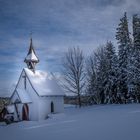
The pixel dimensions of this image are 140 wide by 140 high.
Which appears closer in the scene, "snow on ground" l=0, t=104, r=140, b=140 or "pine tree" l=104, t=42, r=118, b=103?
"snow on ground" l=0, t=104, r=140, b=140

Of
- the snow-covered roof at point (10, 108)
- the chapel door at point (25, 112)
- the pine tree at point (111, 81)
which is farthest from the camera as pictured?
the pine tree at point (111, 81)

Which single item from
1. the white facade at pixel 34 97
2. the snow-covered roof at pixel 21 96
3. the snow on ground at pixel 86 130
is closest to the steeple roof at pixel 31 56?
the white facade at pixel 34 97

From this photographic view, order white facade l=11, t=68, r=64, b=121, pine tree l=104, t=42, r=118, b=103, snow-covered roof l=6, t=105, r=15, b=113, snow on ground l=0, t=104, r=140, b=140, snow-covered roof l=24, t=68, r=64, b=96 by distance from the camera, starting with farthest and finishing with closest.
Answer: pine tree l=104, t=42, r=118, b=103 → snow-covered roof l=24, t=68, r=64, b=96 → snow-covered roof l=6, t=105, r=15, b=113 → white facade l=11, t=68, r=64, b=121 → snow on ground l=0, t=104, r=140, b=140

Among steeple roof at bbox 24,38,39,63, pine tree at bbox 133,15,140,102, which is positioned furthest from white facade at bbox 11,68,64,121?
pine tree at bbox 133,15,140,102

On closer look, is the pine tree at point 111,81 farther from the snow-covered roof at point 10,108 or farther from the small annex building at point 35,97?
the snow-covered roof at point 10,108

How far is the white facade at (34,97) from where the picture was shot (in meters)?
30.8

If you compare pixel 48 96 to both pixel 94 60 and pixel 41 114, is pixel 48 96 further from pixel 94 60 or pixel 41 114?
pixel 94 60

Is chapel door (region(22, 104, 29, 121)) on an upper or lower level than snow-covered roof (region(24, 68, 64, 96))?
lower

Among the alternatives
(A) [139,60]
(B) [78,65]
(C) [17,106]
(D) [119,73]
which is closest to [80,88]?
(B) [78,65]

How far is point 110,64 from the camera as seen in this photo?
4344 cm

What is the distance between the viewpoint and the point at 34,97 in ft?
103

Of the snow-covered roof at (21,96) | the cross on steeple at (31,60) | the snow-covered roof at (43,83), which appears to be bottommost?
the snow-covered roof at (21,96)

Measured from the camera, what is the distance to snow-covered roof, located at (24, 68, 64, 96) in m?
31.8

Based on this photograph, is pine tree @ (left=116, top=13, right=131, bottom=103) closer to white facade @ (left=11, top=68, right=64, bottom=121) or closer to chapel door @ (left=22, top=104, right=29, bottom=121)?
white facade @ (left=11, top=68, right=64, bottom=121)
